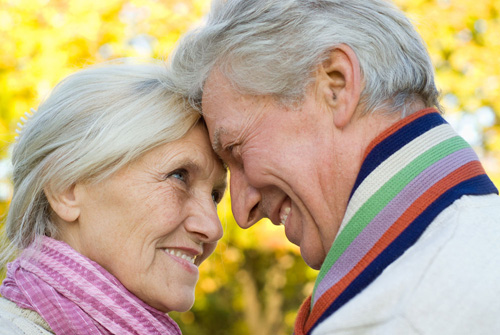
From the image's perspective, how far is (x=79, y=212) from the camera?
7.89ft

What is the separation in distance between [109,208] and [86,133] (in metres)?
0.34

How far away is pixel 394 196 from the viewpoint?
5.35ft

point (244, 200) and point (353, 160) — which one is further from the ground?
point (353, 160)

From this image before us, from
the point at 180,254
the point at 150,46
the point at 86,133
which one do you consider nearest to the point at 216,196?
the point at 180,254

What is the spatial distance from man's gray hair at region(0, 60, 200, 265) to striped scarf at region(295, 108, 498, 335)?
105 cm

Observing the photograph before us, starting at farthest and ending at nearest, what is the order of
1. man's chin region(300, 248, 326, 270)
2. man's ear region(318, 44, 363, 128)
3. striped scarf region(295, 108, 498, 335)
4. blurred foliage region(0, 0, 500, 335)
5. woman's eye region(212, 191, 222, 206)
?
blurred foliage region(0, 0, 500, 335) → woman's eye region(212, 191, 222, 206) → man's chin region(300, 248, 326, 270) → man's ear region(318, 44, 363, 128) → striped scarf region(295, 108, 498, 335)

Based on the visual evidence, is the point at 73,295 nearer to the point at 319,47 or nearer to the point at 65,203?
the point at 65,203

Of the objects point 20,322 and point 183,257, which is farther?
point 183,257

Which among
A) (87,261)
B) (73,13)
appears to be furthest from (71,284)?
(73,13)

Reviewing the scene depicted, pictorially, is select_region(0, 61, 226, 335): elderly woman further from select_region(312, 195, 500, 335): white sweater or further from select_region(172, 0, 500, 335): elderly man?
select_region(312, 195, 500, 335): white sweater

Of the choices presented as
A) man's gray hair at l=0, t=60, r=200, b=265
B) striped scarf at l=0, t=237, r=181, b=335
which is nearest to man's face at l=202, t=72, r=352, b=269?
man's gray hair at l=0, t=60, r=200, b=265

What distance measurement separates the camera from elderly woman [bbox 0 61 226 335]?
225cm

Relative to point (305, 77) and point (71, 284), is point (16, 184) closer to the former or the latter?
point (71, 284)

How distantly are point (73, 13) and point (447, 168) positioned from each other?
467cm
